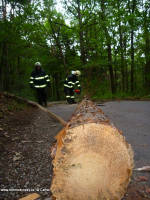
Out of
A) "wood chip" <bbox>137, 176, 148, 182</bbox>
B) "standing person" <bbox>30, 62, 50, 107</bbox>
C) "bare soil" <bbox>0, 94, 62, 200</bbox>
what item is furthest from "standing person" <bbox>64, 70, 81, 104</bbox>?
"wood chip" <bbox>137, 176, 148, 182</bbox>

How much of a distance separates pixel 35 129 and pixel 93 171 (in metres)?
3.50

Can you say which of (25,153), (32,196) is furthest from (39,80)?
(32,196)

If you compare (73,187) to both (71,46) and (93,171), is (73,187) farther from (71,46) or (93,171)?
(71,46)

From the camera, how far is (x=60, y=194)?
58.1 inches

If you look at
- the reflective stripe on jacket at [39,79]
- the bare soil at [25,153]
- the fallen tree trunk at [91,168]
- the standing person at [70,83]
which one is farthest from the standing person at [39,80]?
the fallen tree trunk at [91,168]

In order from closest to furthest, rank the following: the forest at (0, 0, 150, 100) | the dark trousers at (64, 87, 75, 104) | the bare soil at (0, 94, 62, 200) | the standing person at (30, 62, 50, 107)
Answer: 1. the bare soil at (0, 94, 62, 200)
2. the standing person at (30, 62, 50, 107)
3. the dark trousers at (64, 87, 75, 104)
4. the forest at (0, 0, 150, 100)

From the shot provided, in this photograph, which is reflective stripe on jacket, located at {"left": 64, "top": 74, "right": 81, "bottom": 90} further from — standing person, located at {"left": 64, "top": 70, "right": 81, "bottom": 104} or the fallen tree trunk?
the fallen tree trunk

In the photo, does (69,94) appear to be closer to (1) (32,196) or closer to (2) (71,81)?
(2) (71,81)

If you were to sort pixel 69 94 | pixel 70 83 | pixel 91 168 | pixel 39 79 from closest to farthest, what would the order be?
pixel 91 168 → pixel 39 79 → pixel 70 83 → pixel 69 94

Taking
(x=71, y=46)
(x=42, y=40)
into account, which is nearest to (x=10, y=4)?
(x=42, y=40)

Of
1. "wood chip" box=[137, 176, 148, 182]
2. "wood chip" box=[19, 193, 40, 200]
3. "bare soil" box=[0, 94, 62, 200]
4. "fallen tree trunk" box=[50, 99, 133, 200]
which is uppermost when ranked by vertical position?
"fallen tree trunk" box=[50, 99, 133, 200]

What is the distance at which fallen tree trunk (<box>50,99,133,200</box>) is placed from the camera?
1.44m

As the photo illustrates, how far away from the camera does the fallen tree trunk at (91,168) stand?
1.44 m

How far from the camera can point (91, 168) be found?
1.44m
